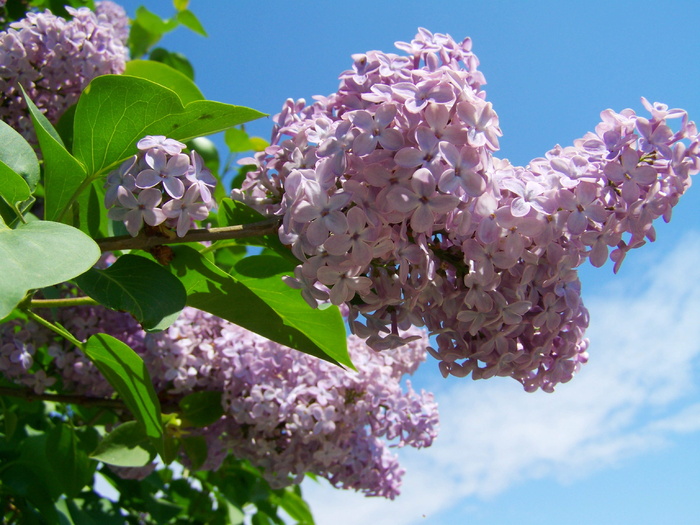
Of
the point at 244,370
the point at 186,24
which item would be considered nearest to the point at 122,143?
the point at 244,370

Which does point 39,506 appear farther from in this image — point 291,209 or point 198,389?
point 291,209

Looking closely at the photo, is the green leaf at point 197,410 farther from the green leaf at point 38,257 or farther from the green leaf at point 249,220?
the green leaf at point 38,257

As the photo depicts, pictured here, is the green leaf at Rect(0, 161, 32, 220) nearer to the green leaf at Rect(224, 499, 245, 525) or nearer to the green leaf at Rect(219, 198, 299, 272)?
the green leaf at Rect(219, 198, 299, 272)

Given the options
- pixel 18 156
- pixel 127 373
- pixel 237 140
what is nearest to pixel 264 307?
pixel 127 373

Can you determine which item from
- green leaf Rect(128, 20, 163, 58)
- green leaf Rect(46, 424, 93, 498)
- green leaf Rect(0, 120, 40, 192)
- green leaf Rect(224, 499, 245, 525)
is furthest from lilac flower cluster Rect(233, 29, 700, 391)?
green leaf Rect(128, 20, 163, 58)

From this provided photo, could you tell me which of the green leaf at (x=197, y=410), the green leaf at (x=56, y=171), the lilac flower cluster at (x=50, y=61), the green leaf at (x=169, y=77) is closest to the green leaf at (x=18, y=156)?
the green leaf at (x=56, y=171)

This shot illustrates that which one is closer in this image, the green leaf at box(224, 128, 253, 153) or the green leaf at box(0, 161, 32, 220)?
the green leaf at box(0, 161, 32, 220)

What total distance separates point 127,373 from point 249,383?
2.11 feet

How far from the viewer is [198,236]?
1.30m

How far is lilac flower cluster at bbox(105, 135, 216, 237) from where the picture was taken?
1.28 meters

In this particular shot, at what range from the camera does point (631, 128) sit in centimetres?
121

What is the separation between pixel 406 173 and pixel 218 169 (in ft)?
8.33

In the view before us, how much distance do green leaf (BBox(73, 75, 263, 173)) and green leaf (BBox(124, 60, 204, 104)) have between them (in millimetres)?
764

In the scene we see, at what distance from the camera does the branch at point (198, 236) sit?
4.16ft
